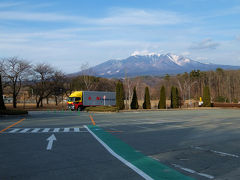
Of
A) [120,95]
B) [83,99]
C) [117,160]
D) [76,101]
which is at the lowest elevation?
[117,160]

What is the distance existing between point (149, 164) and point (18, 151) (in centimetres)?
467

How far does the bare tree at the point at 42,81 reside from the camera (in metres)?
55.7

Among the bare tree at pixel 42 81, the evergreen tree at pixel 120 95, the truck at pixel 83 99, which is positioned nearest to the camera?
the truck at pixel 83 99

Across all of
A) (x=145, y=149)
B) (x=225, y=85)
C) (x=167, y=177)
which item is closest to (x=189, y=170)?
(x=167, y=177)

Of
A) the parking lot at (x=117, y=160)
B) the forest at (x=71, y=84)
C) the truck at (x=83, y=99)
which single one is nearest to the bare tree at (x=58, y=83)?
the forest at (x=71, y=84)

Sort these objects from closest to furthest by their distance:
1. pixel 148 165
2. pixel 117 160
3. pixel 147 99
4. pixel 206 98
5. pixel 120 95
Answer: pixel 148 165 < pixel 117 160 < pixel 120 95 < pixel 147 99 < pixel 206 98

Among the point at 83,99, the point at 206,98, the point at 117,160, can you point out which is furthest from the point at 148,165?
the point at 206,98

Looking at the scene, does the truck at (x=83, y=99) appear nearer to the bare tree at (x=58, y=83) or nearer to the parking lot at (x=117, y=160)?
the bare tree at (x=58, y=83)

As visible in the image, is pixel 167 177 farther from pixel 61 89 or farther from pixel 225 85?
pixel 225 85

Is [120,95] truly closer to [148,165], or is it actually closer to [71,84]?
[71,84]

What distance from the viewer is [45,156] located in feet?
26.9

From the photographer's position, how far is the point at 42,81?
56.8m

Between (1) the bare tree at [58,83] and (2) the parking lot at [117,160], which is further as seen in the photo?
(1) the bare tree at [58,83]

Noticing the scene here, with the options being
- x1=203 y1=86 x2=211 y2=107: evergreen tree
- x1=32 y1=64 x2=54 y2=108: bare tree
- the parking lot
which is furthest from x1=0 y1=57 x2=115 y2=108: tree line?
the parking lot
